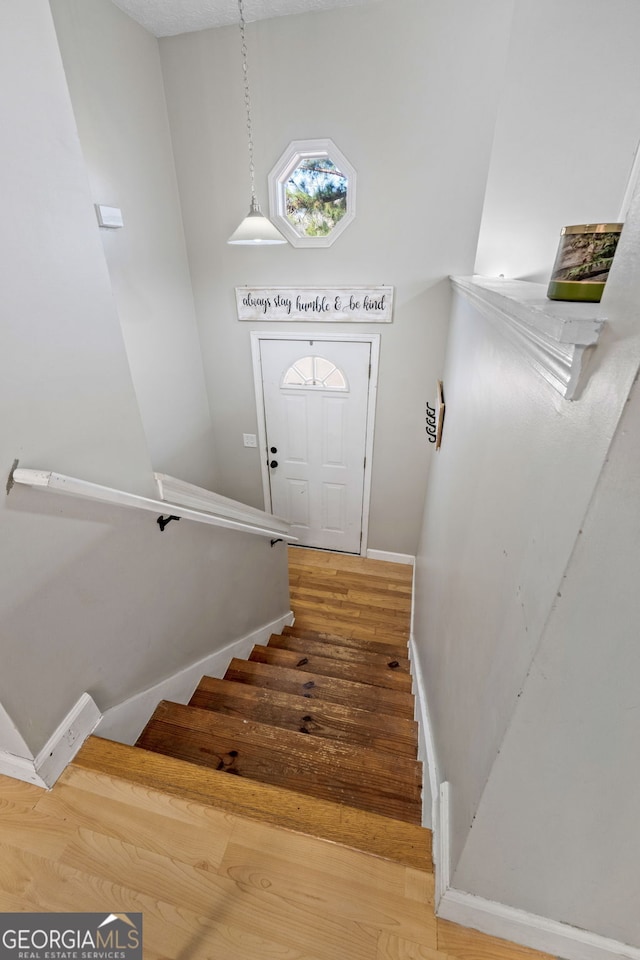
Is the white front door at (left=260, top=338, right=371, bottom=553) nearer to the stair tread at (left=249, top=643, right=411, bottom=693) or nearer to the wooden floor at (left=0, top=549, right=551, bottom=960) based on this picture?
the stair tread at (left=249, top=643, right=411, bottom=693)

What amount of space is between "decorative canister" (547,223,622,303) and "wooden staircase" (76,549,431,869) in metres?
1.39

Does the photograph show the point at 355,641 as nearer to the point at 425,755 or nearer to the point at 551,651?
the point at 425,755

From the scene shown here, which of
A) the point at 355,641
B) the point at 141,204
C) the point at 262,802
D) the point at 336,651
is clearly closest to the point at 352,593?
the point at 355,641

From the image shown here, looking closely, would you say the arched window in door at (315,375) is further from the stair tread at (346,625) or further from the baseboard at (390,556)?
the stair tread at (346,625)

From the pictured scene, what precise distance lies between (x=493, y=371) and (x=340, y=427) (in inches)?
Answer: 88.6

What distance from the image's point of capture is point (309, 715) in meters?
1.85

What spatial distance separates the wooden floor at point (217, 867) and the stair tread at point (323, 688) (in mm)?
852

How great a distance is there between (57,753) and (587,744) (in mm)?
1373

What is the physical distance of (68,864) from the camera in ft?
3.40

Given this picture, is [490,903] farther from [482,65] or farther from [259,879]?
[482,65]

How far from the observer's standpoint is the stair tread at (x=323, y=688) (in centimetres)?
202

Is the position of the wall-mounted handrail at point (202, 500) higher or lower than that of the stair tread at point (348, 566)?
higher

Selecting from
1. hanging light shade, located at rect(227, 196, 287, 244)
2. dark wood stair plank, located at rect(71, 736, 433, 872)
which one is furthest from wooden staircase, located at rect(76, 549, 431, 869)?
hanging light shade, located at rect(227, 196, 287, 244)

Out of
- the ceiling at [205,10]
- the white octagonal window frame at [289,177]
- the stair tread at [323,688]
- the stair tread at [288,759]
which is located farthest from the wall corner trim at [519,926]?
the ceiling at [205,10]
